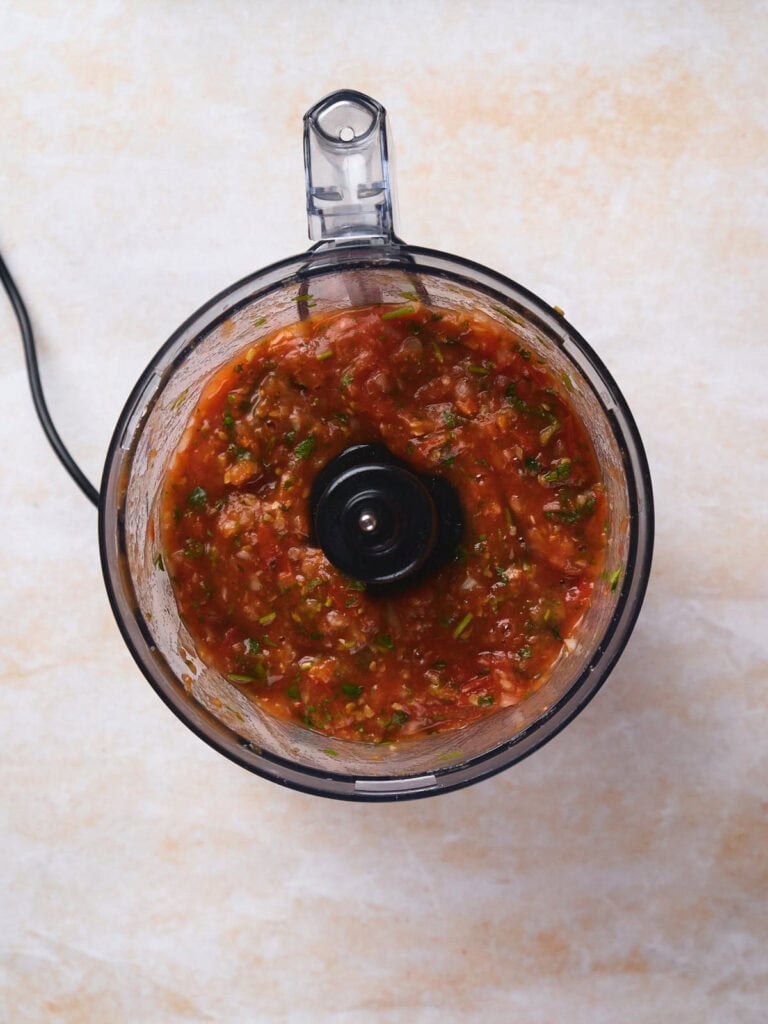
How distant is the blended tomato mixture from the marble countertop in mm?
343

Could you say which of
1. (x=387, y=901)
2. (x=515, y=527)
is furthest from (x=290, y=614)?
(x=387, y=901)

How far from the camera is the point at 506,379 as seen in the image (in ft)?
4.47

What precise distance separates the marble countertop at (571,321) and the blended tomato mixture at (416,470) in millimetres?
343

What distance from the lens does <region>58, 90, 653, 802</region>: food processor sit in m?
1.28

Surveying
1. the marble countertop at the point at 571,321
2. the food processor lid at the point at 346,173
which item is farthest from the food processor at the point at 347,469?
the marble countertop at the point at 571,321

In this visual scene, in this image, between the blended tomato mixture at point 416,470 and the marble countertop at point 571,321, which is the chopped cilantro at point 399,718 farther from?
the marble countertop at point 571,321

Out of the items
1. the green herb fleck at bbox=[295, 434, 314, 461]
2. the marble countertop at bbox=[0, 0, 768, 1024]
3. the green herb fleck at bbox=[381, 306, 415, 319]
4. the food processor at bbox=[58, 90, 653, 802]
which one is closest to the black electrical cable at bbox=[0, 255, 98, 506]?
the marble countertop at bbox=[0, 0, 768, 1024]

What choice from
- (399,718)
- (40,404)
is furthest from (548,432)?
(40,404)

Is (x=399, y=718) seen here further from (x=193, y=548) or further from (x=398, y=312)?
(x=398, y=312)

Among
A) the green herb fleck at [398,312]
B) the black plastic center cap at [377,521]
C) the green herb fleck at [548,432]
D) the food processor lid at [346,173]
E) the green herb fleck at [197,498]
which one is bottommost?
the black plastic center cap at [377,521]

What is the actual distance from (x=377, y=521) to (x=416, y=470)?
0.42 ft

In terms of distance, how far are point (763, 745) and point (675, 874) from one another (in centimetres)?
26

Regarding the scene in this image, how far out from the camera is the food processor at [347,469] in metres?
1.28

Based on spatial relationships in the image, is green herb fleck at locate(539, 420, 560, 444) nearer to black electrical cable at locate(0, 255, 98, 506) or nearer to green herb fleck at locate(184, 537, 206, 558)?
green herb fleck at locate(184, 537, 206, 558)
